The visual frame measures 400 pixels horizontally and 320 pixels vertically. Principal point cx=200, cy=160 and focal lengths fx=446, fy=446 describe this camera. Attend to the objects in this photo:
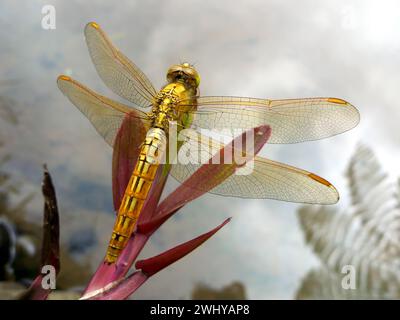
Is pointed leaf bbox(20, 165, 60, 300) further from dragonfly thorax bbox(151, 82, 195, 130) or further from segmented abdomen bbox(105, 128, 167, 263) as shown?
dragonfly thorax bbox(151, 82, 195, 130)

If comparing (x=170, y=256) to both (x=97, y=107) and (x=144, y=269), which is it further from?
(x=97, y=107)

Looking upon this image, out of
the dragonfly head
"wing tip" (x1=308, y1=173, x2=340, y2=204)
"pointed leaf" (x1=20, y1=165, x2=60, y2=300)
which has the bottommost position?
"pointed leaf" (x1=20, y1=165, x2=60, y2=300)

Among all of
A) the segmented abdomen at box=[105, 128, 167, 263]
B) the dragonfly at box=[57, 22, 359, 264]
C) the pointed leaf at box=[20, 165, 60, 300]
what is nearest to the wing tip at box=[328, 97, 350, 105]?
the dragonfly at box=[57, 22, 359, 264]

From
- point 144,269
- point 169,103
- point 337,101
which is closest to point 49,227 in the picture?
point 144,269

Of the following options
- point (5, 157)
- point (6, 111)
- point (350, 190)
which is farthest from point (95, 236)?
point (350, 190)

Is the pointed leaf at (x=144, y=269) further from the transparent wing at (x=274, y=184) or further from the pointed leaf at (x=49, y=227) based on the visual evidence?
the transparent wing at (x=274, y=184)
